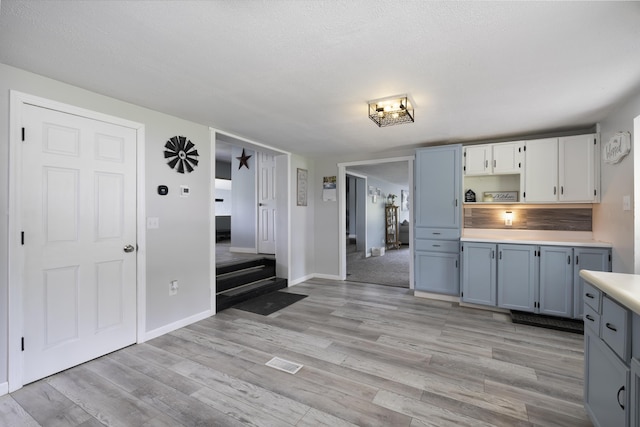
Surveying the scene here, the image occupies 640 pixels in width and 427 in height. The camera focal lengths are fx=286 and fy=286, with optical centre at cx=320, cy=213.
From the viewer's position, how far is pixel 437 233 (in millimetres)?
4137

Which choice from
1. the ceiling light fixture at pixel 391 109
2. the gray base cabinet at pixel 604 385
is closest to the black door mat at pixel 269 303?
the ceiling light fixture at pixel 391 109

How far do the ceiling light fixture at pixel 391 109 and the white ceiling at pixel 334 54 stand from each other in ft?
0.31

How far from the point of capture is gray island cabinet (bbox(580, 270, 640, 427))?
1.20 meters

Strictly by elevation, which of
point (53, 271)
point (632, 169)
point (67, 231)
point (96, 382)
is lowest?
point (96, 382)

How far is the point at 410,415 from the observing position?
1789mm

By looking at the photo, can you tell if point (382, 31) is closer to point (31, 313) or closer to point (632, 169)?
point (632, 169)

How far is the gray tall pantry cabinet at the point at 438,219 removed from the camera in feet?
13.1

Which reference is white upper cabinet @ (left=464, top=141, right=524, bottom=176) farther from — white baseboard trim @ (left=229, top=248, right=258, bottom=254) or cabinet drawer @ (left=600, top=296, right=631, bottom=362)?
white baseboard trim @ (left=229, top=248, right=258, bottom=254)

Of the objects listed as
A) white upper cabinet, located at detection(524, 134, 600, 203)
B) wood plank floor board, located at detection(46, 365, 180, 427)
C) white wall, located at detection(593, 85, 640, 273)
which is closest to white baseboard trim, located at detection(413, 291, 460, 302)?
white upper cabinet, located at detection(524, 134, 600, 203)

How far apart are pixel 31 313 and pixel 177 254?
47.6 inches

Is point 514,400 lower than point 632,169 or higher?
lower

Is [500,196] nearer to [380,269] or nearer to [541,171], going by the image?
[541,171]

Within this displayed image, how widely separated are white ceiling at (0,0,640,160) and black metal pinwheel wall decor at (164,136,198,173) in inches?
12.1

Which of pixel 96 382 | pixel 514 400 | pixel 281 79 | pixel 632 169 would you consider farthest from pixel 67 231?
pixel 632 169
